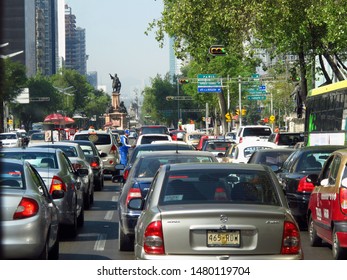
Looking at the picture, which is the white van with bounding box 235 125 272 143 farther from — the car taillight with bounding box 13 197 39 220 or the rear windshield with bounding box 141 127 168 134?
the car taillight with bounding box 13 197 39 220

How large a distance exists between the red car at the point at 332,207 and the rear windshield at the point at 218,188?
98.7 inches

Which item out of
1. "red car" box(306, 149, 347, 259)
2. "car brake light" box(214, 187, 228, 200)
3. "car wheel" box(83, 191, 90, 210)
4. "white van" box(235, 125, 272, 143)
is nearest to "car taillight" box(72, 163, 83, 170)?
"car wheel" box(83, 191, 90, 210)

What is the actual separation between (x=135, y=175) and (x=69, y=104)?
4710 inches

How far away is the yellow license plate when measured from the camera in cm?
938

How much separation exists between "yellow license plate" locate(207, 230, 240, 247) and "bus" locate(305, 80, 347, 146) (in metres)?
17.9

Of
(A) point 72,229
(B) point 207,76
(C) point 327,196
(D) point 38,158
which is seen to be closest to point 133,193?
(A) point 72,229

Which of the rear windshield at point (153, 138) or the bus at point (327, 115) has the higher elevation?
the bus at point (327, 115)

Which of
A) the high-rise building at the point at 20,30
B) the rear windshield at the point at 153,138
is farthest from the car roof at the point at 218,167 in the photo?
the high-rise building at the point at 20,30

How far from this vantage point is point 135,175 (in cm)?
1522

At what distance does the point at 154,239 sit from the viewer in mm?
9430

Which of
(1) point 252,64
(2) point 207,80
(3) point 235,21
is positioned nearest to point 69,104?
(2) point 207,80

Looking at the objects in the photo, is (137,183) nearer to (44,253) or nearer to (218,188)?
(44,253)

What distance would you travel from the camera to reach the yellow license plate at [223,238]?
938 centimetres

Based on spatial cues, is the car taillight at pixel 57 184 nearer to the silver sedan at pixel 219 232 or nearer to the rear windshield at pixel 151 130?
the silver sedan at pixel 219 232
